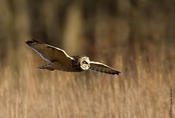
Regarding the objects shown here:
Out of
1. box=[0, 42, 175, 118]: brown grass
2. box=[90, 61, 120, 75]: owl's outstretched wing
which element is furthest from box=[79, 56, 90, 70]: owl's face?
box=[90, 61, 120, 75]: owl's outstretched wing

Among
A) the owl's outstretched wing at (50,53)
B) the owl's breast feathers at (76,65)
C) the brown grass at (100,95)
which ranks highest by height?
the owl's outstretched wing at (50,53)

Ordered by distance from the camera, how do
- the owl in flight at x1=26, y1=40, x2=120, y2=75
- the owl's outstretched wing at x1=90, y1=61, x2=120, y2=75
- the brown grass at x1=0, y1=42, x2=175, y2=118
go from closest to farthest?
1. the brown grass at x1=0, y1=42, x2=175, y2=118
2. the owl in flight at x1=26, y1=40, x2=120, y2=75
3. the owl's outstretched wing at x1=90, y1=61, x2=120, y2=75

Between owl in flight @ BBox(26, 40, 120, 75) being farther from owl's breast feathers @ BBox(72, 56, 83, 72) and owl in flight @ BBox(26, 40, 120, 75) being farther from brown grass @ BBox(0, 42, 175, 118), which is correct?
brown grass @ BBox(0, 42, 175, 118)

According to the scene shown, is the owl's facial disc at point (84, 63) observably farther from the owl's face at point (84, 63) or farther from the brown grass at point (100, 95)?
the brown grass at point (100, 95)

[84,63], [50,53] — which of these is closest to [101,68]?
[84,63]

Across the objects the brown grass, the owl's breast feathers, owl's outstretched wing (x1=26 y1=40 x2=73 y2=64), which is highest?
owl's outstretched wing (x1=26 y1=40 x2=73 y2=64)

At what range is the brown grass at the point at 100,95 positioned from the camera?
4.26 meters

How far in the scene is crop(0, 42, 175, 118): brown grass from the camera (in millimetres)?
4262

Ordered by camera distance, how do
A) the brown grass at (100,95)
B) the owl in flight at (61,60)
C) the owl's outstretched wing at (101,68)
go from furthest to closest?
1. the owl's outstretched wing at (101,68)
2. the owl in flight at (61,60)
3. the brown grass at (100,95)

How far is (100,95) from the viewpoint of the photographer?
14.4ft

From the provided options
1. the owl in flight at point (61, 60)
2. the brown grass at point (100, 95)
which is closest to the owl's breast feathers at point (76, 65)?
the owl in flight at point (61, 60)

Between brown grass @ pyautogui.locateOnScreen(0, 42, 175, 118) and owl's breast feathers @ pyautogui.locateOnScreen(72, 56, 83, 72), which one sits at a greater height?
owl's breast feathers @ pyautogui.locateOnScreen(72, 56, 83, 72)

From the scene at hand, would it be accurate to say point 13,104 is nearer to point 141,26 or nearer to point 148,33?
point 148,33

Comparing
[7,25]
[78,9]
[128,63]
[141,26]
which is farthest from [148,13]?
[128,63]
